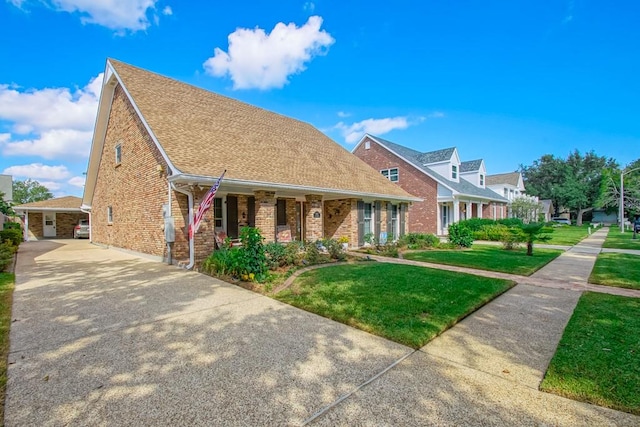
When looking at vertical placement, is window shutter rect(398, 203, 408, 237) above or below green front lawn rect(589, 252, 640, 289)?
above

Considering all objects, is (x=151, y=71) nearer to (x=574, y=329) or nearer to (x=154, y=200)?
(x=154, y=200)

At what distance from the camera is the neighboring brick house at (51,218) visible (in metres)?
21.9

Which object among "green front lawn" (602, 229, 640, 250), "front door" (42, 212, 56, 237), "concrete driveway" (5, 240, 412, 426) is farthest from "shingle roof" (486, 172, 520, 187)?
"front door" (42, 212, 56, 237)

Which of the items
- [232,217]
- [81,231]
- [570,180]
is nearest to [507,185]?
[570,180]

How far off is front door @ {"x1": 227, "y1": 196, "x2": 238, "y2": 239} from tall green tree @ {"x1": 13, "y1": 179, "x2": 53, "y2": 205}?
75.2 metres

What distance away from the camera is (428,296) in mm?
5641

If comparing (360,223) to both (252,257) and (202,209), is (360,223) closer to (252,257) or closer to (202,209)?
(252,257)

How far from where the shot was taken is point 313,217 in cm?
1220

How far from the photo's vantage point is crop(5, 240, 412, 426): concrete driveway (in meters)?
2.48

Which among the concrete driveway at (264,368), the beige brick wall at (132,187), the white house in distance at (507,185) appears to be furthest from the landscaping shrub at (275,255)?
the white house in distance at (507,185)

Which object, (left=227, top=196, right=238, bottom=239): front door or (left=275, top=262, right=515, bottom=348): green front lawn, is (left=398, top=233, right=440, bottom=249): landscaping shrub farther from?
(left=227, top=196, right=238, bottom=239): front door

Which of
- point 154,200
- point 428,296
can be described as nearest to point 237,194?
point 154,200

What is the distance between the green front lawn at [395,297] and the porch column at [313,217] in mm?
4188

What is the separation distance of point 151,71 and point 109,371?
13.4 m
